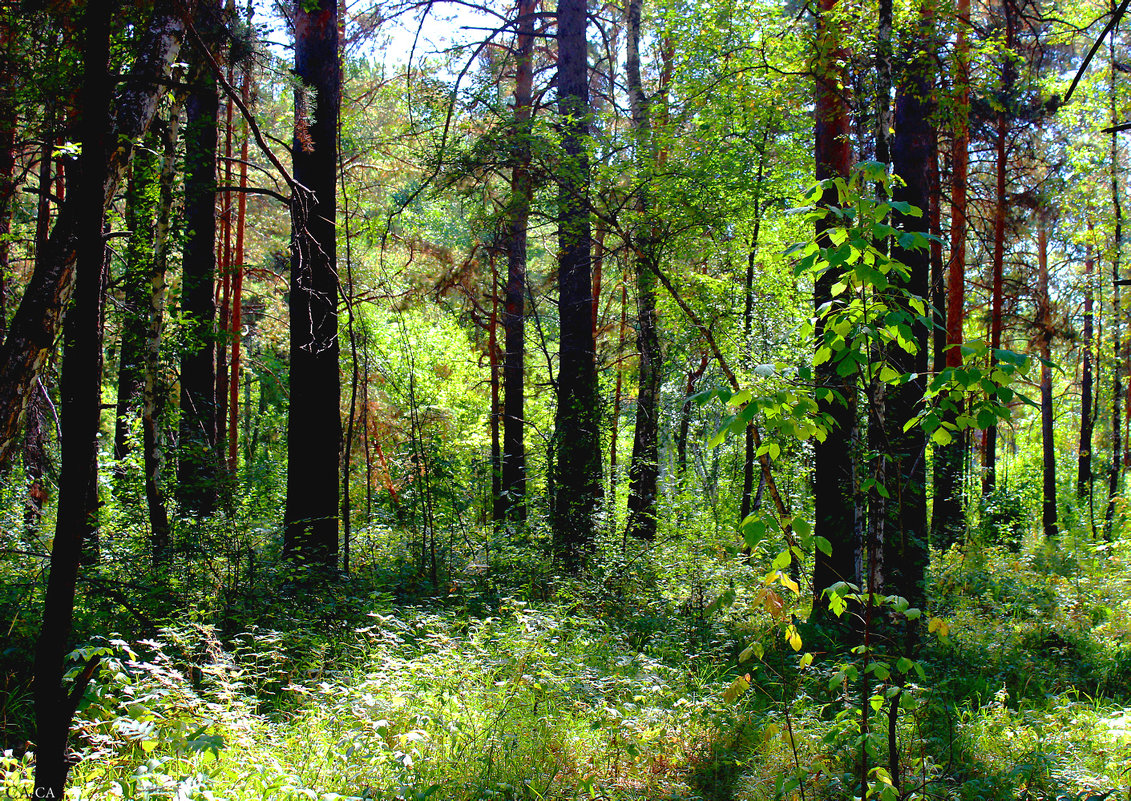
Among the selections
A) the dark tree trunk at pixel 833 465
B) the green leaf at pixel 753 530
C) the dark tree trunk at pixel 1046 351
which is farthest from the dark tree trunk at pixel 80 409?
the dark tree trunk at pixel 1046 351

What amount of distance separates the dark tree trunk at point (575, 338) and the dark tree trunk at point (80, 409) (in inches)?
251

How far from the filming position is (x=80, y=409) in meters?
2.07

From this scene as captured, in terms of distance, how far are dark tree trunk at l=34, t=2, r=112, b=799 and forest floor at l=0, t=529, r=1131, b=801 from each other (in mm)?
430

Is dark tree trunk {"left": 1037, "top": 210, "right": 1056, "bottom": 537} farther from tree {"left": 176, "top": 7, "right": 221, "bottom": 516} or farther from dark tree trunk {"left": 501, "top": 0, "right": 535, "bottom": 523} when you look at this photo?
tree {"left": 176, "top": 7, "right": 221, "bottom": 516}

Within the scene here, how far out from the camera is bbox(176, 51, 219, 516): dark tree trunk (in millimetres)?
7746

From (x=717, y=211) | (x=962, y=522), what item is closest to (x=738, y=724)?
(x=717, y=211)

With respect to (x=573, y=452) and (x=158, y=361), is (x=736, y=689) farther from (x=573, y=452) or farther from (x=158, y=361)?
(x=158, y=361)

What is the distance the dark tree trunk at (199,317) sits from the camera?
25.4ft

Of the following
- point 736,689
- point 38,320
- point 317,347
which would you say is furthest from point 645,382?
point 736,689

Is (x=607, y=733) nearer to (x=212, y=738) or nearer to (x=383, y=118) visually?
(x=212, y=738)

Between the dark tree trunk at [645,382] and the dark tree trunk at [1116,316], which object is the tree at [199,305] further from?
the dark tree trunk at [1116,316]

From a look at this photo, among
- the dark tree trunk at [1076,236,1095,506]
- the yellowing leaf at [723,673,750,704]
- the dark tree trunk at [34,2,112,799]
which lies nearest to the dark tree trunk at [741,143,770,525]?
the yellowing leaf at [723,673,750,704]

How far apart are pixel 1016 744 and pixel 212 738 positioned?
468 centimetres

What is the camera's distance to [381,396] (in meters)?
15.6
